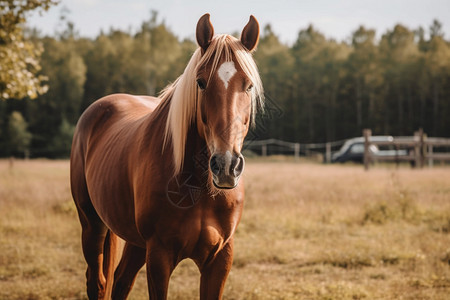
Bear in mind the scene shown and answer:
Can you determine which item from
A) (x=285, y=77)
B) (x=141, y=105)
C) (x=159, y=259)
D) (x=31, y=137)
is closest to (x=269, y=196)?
(x=141, y=105)

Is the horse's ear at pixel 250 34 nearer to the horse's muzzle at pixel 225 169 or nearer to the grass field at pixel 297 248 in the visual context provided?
the horse's muzzle at pixel 225 169

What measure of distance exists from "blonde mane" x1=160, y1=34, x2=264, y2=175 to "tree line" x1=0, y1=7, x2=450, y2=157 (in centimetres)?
3343

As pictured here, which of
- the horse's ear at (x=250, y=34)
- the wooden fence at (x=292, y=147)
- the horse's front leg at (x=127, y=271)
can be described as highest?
the horse's ear at (x=250, y=34)

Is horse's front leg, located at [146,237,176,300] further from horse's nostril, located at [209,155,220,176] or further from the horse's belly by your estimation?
horse's nostril, located at [209,155,220,176]

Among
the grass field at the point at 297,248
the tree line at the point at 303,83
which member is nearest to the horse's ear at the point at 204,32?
the grass field at the point at 297,248

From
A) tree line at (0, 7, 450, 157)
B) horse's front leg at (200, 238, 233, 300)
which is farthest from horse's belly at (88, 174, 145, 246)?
tree line at (0, 7, 450, 157)

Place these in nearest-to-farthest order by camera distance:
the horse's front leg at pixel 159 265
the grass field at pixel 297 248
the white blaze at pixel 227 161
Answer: the white blaze at pixel 227 161, the horse's front leg at pixel 159 265, the grass field at pixel 297 248

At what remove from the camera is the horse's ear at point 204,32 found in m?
2.18

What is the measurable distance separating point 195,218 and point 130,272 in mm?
1290

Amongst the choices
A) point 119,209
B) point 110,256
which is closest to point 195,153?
point 119,209

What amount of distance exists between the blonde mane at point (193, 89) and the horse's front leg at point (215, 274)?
56cm

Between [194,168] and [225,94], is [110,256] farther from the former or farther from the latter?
[225,94]

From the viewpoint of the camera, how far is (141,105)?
3838 mm

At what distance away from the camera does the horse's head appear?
1892 mm
